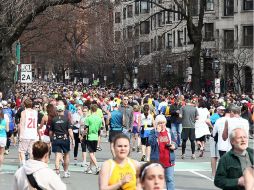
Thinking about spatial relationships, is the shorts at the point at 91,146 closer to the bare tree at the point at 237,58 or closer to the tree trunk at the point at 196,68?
the tree trunk at the point at 196,68

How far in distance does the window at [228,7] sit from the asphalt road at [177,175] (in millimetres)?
41175

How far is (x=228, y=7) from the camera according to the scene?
62.3 m

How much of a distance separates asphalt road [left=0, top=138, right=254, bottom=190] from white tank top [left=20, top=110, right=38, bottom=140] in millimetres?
950

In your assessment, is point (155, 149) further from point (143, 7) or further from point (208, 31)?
point (143, 7)

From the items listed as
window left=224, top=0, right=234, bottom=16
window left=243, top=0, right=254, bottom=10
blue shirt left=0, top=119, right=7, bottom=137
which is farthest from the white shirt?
window left=224, top=0, right=234, bottom=16

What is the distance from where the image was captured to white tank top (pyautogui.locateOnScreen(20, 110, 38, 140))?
53.7 feet

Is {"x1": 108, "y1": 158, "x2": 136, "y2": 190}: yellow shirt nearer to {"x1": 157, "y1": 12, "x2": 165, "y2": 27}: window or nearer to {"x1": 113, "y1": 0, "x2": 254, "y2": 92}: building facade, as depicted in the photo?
{"x1": 113, "y1": 0, "x2": 254, "y2": 92}: building facade

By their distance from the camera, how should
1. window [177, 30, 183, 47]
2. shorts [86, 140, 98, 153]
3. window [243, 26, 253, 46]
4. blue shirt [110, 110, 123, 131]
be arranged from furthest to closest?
window [177, 30, 183, 47] → window [243, 26, 253, 46] → blue shirt [110, 110, 123, 131] → shorts [86, 140, 98, 153]

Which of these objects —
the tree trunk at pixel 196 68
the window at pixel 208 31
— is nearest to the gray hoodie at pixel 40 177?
the tree trunk at pixel 196 68

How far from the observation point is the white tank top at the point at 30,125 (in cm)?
1636

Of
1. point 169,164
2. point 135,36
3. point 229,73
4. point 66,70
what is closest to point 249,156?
point 169,164

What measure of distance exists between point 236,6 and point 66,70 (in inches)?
1900

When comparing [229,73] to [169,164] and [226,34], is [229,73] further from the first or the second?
[169,164]

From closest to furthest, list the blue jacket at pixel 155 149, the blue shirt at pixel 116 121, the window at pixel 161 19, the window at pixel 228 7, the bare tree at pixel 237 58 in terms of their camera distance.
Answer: the blue jacket at pixel 155 149 → the blue shirt at pixel 116 121 → the bare tree at pixel 237 58 → the window at pixel 228 7 → the window at pixel 161 19
